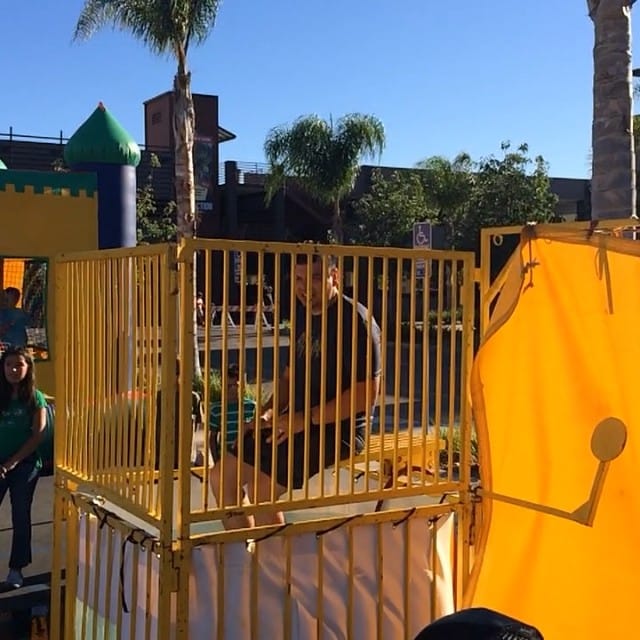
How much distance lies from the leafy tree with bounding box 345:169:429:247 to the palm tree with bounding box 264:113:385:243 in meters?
2.53

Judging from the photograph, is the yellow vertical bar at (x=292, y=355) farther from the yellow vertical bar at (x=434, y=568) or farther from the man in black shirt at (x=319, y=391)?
the yellow vertical bar at (x=434, y=568)

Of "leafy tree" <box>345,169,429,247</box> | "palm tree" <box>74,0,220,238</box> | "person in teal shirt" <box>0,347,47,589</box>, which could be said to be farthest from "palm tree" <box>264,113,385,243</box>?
"person in teal shirt" <box>0,347,47,589</box>

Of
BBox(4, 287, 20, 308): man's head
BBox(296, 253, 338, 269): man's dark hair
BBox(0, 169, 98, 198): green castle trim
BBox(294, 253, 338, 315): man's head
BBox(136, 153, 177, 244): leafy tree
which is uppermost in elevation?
BBox(136, 153, 177, 244): leafy tree

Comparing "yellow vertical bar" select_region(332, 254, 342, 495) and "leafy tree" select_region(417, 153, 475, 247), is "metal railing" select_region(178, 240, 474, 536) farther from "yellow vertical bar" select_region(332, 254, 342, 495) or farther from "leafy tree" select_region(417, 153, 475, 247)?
"leafy tree" select_region(417, 153, 475, 247)

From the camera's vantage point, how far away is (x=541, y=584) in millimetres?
3027

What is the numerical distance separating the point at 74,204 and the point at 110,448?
6.28 metres

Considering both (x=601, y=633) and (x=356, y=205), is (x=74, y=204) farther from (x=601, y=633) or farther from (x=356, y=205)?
(x=356, y=205)

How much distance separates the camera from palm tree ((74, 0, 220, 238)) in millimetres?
11969

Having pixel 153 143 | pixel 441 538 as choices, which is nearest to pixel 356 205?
pixel 153 143

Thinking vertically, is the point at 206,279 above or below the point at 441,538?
above

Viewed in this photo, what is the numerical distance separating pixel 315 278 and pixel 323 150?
843 inches

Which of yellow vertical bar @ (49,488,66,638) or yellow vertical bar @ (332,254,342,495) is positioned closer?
yellow vertical bar @ (332,254,342,495)

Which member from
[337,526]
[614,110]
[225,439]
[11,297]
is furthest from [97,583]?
[11,297]

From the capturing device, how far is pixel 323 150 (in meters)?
24.3
